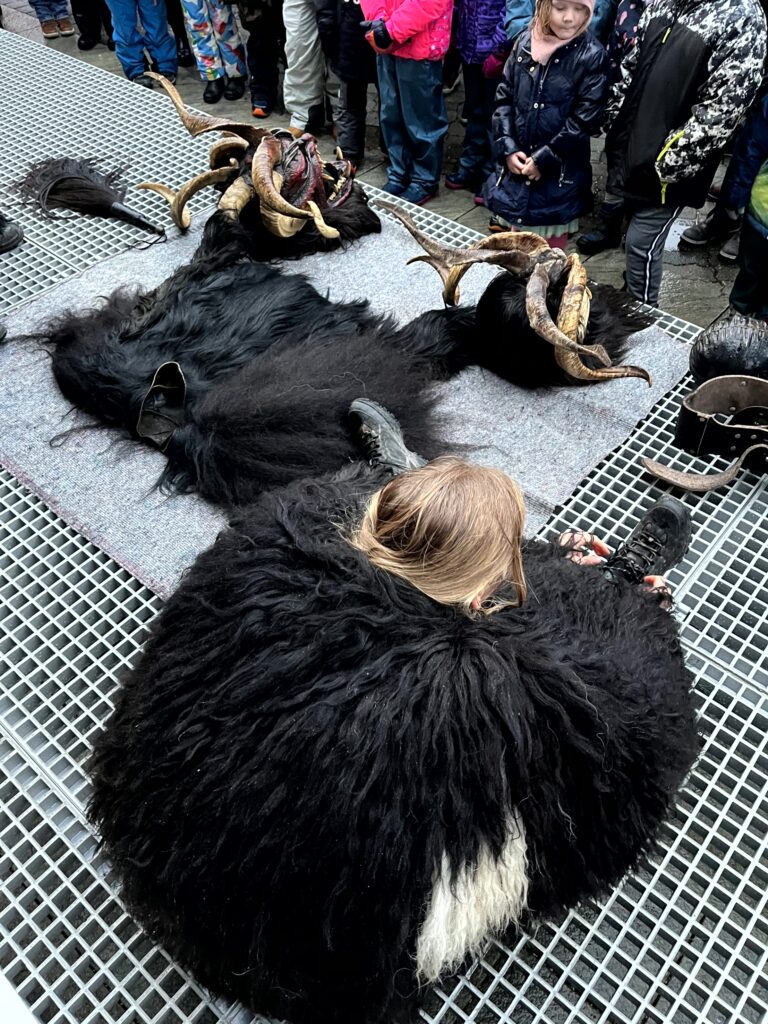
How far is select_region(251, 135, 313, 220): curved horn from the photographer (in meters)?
2.80

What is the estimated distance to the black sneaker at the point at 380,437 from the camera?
212 cm

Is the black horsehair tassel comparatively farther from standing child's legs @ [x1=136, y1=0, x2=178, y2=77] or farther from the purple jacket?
standing child's legs @ [x1=136, y1=0, x2=178, y2=77]

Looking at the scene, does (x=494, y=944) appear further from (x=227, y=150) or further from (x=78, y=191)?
(x=78, y=191)

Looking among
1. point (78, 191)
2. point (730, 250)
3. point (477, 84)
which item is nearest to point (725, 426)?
point (730, 250)

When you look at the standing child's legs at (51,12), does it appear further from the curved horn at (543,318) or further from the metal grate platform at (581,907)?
the curved horn at (543,318)

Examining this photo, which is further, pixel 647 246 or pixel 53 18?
pixel 53 18

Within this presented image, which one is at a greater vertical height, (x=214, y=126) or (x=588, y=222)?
(x=214, y=126)

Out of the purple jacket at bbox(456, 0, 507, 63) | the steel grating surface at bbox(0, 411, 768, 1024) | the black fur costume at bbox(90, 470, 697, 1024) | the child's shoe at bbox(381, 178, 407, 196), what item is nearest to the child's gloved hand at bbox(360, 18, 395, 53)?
the purple jacket at bbox(456, 0, 507, 63)

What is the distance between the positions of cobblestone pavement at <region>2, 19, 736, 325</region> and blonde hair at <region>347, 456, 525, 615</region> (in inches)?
124

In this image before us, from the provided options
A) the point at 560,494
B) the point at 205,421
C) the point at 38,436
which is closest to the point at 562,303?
the point at 560,494

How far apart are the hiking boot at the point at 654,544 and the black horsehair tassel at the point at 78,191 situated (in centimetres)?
257

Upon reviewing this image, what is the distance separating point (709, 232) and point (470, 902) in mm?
4207

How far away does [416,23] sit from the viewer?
12.3 feet

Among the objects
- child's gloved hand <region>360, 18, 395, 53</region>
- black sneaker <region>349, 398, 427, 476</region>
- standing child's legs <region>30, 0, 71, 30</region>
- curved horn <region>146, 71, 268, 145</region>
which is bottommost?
black sneaker <region>349, 398, 427, 476</region>
